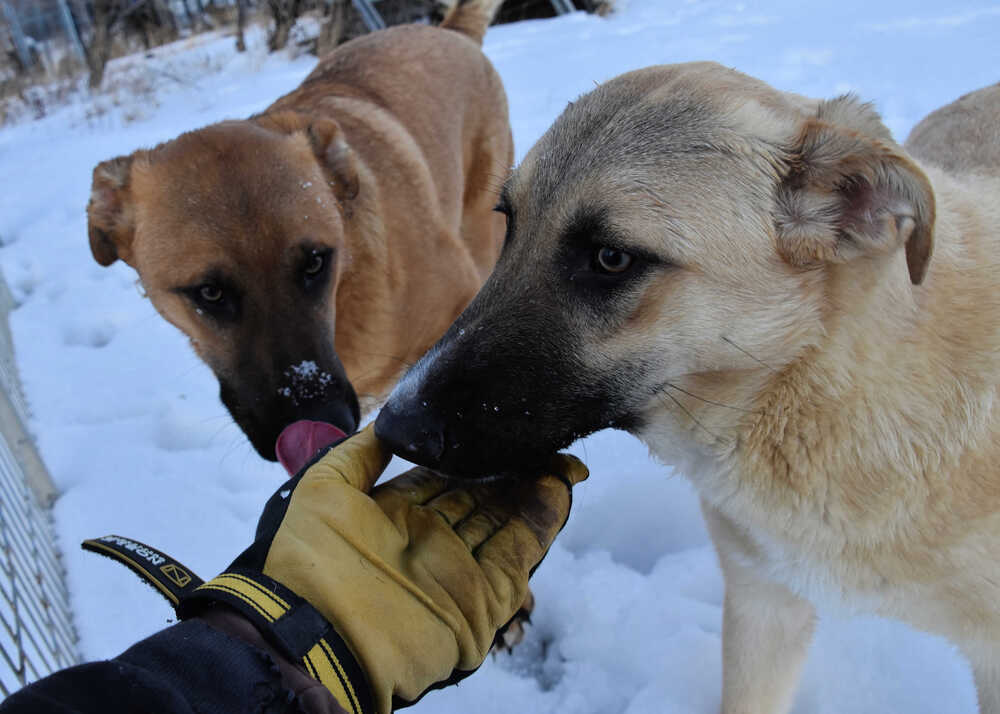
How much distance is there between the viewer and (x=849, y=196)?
1.62m

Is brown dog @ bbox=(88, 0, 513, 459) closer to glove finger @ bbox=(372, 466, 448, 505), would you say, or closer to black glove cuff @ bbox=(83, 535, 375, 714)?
glove finger @ bbox=(372, 466, 448, 505)

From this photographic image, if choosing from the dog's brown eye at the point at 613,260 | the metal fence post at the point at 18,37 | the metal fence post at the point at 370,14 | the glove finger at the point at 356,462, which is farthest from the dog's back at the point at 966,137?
the metal fence post at the point at 18,37

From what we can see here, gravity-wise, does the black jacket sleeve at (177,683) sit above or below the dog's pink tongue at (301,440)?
above

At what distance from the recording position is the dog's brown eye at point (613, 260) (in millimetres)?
1656

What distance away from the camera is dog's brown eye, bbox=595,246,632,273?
1.66 m

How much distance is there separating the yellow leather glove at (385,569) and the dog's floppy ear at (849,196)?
86 centimetres

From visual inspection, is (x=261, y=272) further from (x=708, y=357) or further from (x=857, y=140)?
(x=857, y=140)

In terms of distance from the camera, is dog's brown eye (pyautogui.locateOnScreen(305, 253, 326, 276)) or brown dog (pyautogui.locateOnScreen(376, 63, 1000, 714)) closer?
brown dog (pyautogui.locateOnScreen(376, 63, 1000, 714))

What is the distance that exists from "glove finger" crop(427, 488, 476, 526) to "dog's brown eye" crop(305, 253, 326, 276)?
127cm

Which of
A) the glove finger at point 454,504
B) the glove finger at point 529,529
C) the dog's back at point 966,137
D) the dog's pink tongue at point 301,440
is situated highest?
the dog's back at point 966,137

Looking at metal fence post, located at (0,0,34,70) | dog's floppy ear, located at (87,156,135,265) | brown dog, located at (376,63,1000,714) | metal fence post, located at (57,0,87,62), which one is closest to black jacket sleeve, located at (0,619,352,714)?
brown dog, located at (376,63,1000,714)

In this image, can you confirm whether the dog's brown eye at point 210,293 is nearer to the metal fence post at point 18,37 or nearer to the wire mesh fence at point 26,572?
the wire mesh fence at point 26,572

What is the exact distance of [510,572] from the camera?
177cm

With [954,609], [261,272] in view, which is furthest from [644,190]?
[261,272]
